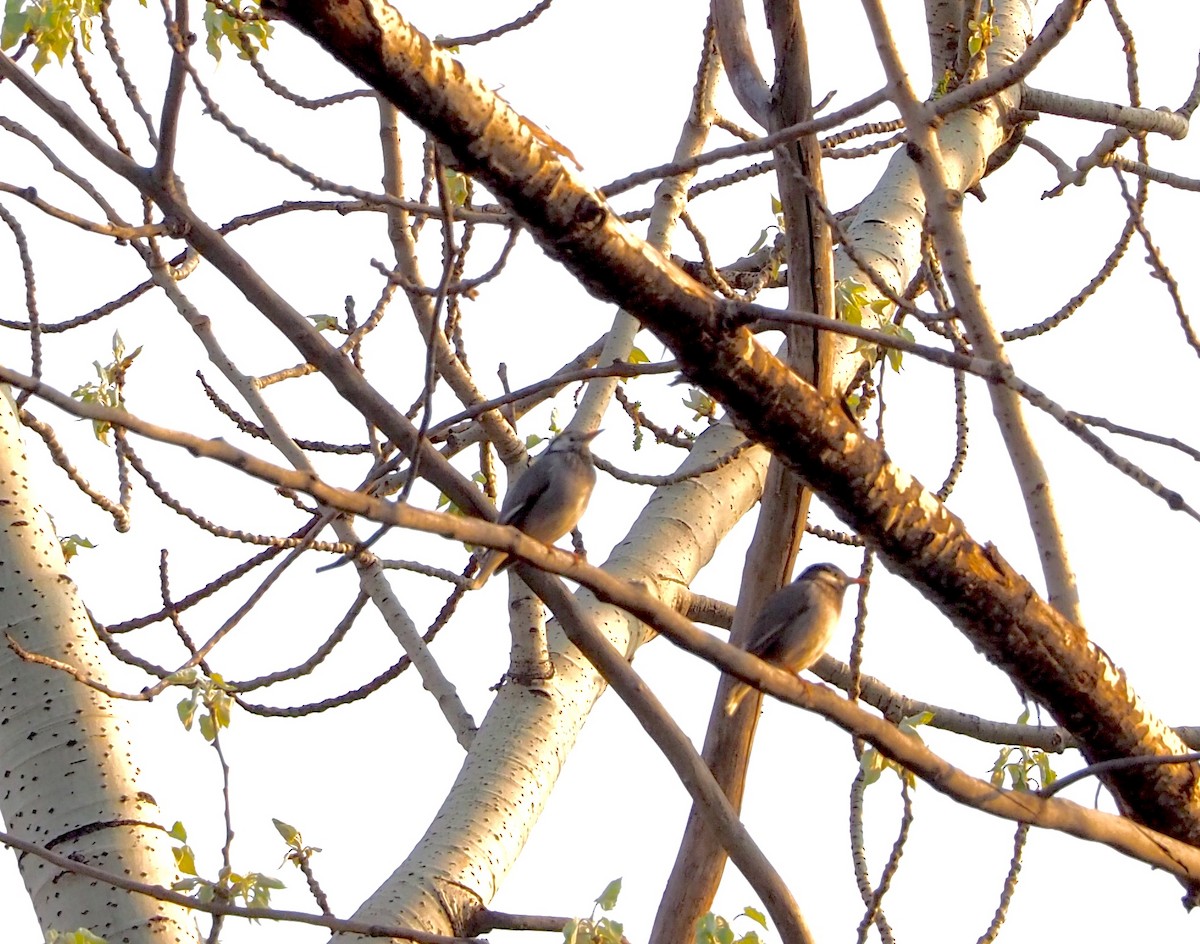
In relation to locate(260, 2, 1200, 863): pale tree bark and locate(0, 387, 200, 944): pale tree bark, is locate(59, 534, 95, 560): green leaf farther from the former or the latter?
locate(260, 2, 1200, 863): pale tree bark

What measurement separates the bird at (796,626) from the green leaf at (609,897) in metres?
1.01

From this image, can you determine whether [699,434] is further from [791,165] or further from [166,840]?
[166,840]

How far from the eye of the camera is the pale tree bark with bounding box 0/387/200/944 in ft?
9.71

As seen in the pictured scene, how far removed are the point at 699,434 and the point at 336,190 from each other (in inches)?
91.7

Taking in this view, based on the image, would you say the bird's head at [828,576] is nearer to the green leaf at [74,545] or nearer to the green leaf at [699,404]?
the green leaf at [699,404]

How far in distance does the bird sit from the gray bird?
71cm

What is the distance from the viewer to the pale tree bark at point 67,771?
2959 mm

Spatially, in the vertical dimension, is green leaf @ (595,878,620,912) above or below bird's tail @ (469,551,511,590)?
below

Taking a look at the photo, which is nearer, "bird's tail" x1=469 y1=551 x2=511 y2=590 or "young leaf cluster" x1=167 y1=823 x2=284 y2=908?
"young leaf cluster" x1=167 y1=823 x2=284 y2=908

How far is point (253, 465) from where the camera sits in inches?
71.0

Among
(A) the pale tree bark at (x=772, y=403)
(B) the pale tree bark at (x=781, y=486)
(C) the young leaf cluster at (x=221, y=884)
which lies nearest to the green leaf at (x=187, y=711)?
(C) the young leaf cluster at (x=221, y=884)

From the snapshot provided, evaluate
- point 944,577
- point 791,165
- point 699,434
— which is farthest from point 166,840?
point 699,434

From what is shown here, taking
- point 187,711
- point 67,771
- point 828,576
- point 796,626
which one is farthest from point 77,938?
point 828,576

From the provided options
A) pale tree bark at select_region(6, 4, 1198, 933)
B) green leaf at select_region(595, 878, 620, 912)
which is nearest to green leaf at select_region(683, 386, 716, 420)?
pale tree bark at select_region(6, 4, 1198, 933)
